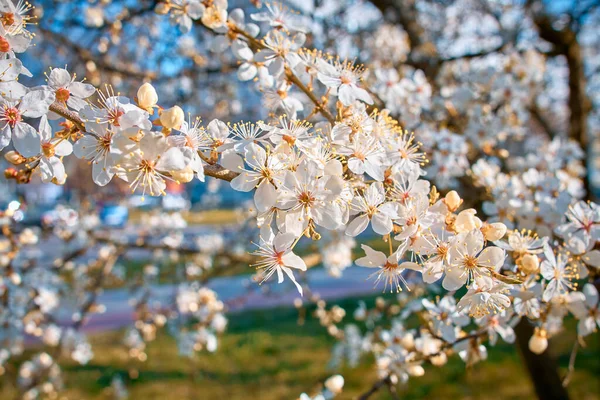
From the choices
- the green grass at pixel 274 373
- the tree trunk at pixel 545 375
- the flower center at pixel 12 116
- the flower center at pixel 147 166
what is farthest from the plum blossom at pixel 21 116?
the green grass at pixel 274 373

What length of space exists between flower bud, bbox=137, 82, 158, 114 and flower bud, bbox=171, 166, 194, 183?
164mm

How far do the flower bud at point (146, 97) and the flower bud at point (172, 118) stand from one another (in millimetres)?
73

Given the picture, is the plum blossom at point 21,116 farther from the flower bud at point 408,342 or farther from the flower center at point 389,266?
the flower bud at point 408,342

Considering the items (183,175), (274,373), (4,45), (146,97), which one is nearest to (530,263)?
(183,175)

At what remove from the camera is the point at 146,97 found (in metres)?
0.95

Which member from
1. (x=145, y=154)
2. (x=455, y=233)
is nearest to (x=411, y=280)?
(x=455, y=233)

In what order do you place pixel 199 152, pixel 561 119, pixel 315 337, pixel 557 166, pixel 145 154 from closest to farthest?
pixel 145 154, pixel 199 152, pixel 557 166, pixel 315 337, pixel 561 119

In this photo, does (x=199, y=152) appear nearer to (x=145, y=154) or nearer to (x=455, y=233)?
(x=145, y=154)

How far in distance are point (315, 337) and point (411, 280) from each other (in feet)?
11.9

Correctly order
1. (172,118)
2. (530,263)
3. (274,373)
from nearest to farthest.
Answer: (172,118)
(530,263)
(274,373)

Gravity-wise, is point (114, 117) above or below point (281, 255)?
above

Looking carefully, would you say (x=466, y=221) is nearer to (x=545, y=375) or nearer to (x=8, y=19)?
(x=8, y=19)

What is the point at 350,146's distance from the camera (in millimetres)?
1051

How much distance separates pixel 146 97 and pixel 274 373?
4239 millimetres
